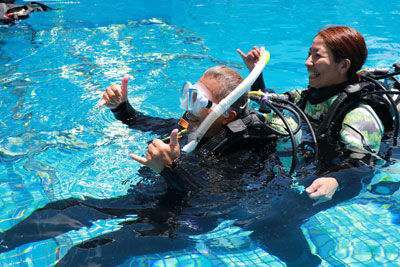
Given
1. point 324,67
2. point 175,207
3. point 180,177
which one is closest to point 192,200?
point 175,207

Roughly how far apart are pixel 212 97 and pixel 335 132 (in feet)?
3.63

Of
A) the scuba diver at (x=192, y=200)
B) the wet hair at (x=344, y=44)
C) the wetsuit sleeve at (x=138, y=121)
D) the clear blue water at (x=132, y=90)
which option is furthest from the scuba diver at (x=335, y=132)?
the wetsuit sleeve at (x=138, y=121)

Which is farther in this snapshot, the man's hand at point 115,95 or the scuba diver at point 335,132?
the man's hand at point 115,95

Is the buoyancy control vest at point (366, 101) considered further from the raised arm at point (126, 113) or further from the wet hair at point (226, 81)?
the raised arm at point (126, 113)

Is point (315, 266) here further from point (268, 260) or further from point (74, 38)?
point (74, 38)

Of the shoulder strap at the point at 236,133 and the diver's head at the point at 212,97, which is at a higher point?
the diver's head at the point at 212,97

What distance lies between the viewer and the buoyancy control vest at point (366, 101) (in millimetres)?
2979

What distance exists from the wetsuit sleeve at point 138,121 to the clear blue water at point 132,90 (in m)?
0.44

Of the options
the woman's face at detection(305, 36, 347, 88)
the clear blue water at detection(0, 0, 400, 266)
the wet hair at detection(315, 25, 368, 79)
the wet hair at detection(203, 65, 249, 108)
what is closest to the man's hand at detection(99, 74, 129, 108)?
the clear blue water at detection(0, 0, 400, 266)

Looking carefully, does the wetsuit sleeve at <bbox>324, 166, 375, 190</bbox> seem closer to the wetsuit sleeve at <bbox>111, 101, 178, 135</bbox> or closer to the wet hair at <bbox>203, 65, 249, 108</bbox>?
the wet hair at <bbox>203, 65, 249, 108</bbox>

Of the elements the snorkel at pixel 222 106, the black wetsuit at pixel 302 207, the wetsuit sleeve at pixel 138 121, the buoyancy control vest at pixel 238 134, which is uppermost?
the snorkel at pixel 222 106

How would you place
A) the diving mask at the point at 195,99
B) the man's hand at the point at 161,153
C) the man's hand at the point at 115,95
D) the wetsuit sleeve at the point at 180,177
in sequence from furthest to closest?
the man's hand at the point at 115,95 < the diving mask at the point at 195,99 < the wetsuit sleeve at the point at 180,177 < the man's hand at the point at 161,153

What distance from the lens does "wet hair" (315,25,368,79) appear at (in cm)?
304

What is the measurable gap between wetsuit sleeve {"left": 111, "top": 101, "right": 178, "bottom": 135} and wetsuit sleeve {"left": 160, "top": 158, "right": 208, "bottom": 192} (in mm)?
892
